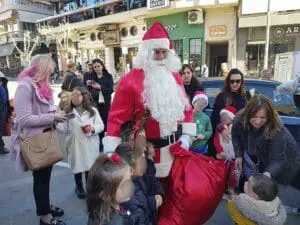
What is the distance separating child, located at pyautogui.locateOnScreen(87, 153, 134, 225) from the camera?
1.83m

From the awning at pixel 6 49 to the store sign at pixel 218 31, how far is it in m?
28.6

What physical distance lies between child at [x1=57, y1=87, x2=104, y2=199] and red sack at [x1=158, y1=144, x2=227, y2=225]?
134cm

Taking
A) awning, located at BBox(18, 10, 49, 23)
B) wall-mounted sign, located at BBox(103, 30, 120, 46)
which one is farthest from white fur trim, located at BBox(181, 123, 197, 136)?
awning, located at BBox(18, 10, 49, 23)

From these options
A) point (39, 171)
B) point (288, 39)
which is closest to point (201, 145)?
point (39, 171)

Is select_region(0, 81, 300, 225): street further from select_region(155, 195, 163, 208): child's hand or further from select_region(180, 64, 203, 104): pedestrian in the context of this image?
select_region(180, 64, 203, 104): pedestrian

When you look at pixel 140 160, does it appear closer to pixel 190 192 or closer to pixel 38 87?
pixel 190 192

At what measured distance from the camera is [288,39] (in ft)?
51.2

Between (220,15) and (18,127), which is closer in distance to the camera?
(18,127)

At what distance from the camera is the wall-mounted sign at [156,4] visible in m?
18.1

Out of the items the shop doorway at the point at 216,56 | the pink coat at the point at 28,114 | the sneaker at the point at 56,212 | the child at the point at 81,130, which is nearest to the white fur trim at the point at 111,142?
the pink coat at the point at 28,114

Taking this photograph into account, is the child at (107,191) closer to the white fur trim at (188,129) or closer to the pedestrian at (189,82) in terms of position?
the white fur trim at (188,129)

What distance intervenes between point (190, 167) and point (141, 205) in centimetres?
60

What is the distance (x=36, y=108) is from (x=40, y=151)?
39cm

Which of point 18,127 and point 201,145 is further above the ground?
point 18,127
